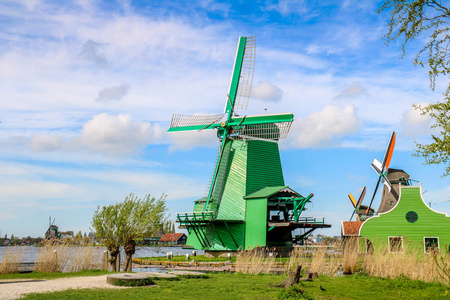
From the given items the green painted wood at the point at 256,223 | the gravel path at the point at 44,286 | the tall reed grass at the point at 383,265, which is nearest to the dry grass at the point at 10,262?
the gravel path at the point at 44,286

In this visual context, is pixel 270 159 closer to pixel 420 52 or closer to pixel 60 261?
pixel 60 261

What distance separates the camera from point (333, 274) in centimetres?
1791

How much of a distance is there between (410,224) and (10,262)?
2301 centimetres

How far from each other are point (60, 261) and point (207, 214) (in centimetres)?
1652

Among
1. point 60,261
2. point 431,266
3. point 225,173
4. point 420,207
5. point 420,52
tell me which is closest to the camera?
point 420,52

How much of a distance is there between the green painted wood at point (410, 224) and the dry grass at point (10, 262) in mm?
20752

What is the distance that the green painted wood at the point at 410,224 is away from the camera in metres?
25.5

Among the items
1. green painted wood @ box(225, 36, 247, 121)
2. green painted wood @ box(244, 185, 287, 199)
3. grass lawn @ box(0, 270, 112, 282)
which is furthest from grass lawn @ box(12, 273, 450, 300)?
green painted wood @ box(225, 36, 247, 121)

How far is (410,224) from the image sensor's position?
1024 inches

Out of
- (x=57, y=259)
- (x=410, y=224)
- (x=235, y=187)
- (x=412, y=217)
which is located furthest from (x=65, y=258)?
(x=412, y=217)

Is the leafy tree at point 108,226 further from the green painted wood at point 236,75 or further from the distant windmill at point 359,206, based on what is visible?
the distant windmill at point 359,206

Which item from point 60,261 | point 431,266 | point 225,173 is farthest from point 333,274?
point 225,173

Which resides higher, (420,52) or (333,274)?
(420,52)

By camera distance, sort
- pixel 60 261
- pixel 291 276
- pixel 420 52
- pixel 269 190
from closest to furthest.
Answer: pixel 420 52
pixel 291 276
pixel 60 261
pixel 269 190
